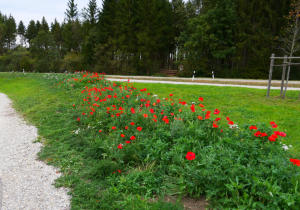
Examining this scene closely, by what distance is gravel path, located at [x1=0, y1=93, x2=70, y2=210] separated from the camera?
301 centimetres

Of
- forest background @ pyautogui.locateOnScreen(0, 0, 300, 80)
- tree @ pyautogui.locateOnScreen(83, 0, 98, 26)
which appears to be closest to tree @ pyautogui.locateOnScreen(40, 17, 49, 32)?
forest background @ pyautogui.locateOnScreen(0, 0, 300, 80)

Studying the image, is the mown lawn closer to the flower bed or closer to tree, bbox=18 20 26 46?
the flower bed

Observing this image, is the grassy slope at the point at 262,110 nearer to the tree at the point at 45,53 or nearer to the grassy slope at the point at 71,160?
the grassy slope at the point at 71,160

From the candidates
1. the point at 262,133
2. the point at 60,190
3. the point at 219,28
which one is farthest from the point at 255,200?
the point at 219,28

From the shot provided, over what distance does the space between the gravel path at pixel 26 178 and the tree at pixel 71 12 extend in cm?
4916

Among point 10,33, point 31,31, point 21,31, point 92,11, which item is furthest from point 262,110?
point 21,31

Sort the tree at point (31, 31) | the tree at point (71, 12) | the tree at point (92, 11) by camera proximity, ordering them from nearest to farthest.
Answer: the tree at point (92, 11), the tree at point (71, 12), the tree at point (31, 31)

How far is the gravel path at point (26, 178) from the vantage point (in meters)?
3.01

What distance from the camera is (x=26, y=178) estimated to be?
364cm

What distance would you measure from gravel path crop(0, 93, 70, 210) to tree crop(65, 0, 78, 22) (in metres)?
49.2

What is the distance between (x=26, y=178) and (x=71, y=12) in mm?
51778

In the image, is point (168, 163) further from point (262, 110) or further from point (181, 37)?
point (181, 37)

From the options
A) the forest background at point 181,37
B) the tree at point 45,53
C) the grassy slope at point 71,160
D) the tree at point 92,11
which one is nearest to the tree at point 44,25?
the tree at point 45,53

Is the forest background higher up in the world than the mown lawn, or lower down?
higher up
